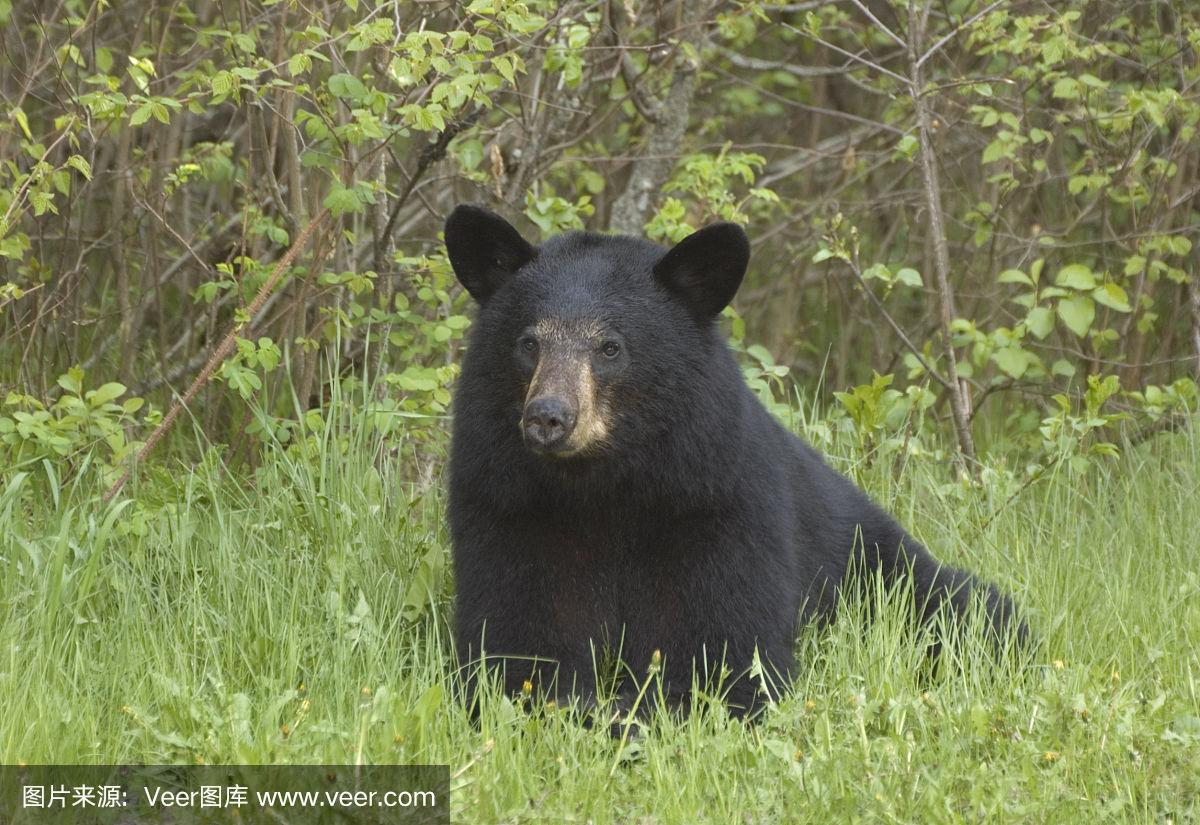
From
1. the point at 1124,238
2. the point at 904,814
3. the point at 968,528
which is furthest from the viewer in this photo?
the point at 1124,238

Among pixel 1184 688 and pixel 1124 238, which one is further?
pixel 1124 238

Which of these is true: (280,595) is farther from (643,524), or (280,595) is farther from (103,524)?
(643,524)

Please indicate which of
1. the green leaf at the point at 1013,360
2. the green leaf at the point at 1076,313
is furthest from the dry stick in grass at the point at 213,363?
the green leaf at the point at 1076,313

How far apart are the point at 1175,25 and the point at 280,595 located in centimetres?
583

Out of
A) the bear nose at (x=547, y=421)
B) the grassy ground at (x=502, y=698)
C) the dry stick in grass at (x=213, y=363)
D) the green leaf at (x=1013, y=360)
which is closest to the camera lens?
the grassy ground at (x=502, y=698)

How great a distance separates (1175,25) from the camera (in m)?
8.02

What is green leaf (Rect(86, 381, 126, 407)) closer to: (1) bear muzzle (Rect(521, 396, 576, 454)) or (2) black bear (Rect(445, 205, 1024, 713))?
(2) black bear (Rect(445, 205, 1024, 713))

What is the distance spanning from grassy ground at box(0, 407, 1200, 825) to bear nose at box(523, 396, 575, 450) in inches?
29.1

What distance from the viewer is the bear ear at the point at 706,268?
4316 millimetres

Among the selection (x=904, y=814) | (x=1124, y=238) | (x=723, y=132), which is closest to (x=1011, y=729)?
(x=904, y=814)

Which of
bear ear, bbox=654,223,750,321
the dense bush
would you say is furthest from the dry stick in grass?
bear ear, bbox=654,223,750,321

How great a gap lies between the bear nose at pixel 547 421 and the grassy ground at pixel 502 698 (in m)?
0.74

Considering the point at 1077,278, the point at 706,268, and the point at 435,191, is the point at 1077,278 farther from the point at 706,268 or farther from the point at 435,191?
the point at 435,191

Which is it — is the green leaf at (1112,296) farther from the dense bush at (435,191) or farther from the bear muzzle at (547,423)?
the bear muzzle at (547,423)
